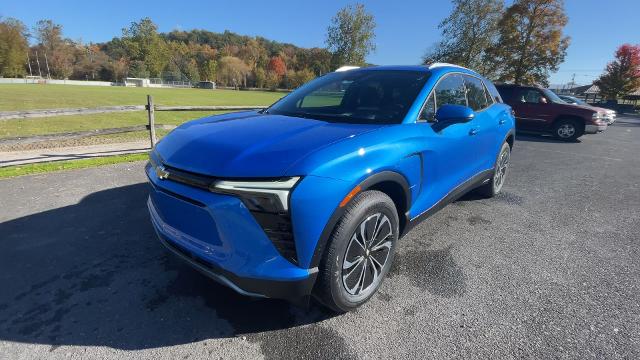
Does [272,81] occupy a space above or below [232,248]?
above

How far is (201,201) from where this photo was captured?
1894 mm

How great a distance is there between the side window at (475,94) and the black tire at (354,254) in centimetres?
202

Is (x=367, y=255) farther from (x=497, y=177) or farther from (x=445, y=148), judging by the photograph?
(x=497, y=177)

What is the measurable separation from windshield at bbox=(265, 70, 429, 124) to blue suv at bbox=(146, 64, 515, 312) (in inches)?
0.7

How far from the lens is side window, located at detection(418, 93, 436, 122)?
110 inches

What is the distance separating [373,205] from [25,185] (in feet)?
16.9

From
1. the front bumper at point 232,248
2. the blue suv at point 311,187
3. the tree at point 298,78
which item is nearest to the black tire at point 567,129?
the blue suv at point 311,187

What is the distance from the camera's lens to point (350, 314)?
2.40 metres

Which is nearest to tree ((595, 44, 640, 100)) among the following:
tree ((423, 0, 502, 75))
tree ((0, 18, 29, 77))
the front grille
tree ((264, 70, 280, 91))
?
tree ((423, 0, 502, 75))

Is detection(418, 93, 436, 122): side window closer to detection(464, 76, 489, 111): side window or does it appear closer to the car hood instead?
the car hood

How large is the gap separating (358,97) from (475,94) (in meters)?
1.62

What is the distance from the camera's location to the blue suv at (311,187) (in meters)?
1.85

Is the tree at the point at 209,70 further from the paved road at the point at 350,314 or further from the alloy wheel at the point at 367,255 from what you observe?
the alloy wheel at the point at 367,255

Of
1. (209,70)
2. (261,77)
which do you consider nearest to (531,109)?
(261,77)
